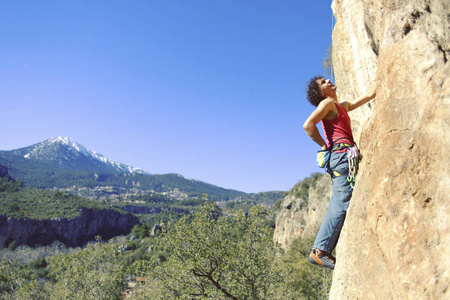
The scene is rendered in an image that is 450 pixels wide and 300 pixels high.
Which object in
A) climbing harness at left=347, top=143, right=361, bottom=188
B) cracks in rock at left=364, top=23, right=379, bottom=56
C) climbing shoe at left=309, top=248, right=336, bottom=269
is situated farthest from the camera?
cracks in rock at left=364, top=23, right=379, bottom=56

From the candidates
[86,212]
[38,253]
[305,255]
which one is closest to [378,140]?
[305,255]

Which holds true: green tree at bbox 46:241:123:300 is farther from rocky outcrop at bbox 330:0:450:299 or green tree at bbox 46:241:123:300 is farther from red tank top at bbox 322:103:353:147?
rocky outcrop at bbox 330:0:450:299

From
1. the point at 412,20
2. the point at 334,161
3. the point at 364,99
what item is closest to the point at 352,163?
the point at 334,161

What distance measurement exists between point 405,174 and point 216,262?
13500 mm

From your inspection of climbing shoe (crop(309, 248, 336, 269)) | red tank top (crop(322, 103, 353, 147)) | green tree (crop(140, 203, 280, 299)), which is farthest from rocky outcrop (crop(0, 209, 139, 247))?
red tank top (crop(322, 103, 353, 147))

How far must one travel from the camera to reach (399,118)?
4.01 meters

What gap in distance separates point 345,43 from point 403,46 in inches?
99.9

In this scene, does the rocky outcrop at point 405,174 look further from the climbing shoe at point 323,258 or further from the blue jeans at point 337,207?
the climbing shoe at point 323,258

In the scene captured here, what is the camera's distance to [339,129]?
5.05 metres

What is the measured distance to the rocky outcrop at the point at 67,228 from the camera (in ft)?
374

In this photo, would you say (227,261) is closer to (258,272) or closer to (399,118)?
(258,272)

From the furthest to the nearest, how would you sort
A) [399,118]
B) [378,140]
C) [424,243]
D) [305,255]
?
[305,255] < [378,140] < [399,118] < [424,243]

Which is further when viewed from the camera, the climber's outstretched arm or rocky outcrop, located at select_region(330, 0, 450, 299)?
the climber's outstretched arm

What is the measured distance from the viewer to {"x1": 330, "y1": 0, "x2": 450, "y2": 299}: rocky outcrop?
3260mm
